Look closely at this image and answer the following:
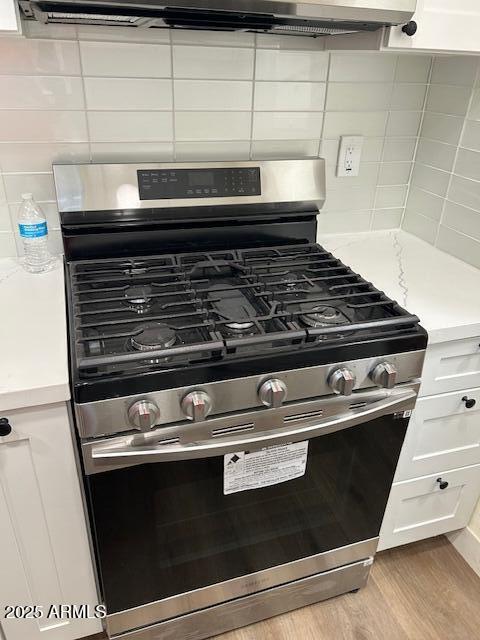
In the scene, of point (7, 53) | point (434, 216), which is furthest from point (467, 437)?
point (7, 53)

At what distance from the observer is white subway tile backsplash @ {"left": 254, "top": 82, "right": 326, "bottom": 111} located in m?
1.34

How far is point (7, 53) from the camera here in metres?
1.12

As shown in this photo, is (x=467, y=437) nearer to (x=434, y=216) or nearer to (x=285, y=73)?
(x=434, y=216)

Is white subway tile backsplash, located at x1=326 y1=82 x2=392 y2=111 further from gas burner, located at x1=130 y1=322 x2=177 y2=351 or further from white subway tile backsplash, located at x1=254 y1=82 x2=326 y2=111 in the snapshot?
gas burner, located at x1=130 y1=322 x2=177 y2=351

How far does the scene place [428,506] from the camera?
1.45 metres

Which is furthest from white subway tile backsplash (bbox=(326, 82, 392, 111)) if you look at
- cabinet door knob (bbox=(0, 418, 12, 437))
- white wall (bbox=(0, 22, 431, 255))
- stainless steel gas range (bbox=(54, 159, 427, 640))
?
cabinet door knob (bbox=(0, 418, 12, 437))

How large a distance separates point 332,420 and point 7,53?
1098 millimetres

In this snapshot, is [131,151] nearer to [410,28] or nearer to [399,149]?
[410,28]

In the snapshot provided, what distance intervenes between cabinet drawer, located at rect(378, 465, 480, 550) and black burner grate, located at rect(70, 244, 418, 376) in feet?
1.92

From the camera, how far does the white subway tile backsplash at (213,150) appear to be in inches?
53.0

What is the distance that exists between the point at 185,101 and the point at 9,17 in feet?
1.66

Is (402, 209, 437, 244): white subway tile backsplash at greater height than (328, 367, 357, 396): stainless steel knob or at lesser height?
greater

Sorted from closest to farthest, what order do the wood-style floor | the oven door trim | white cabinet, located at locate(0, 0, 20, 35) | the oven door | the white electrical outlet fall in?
white cabinet, located at locate(0, 0, 20, 35) → the oven door → the oven door trim → the wood-style floor → the white electrical outlet

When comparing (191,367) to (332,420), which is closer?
(191,367)
